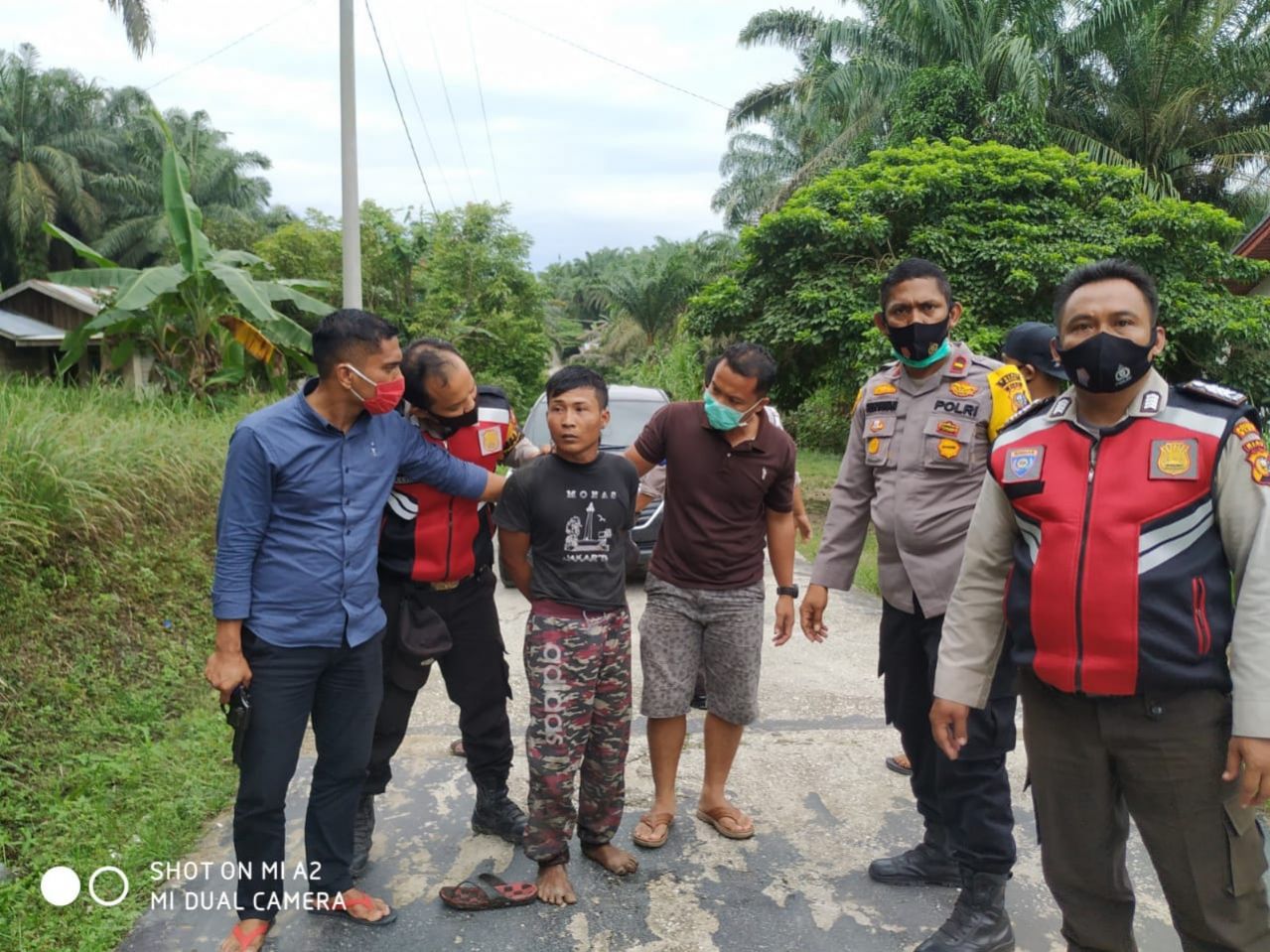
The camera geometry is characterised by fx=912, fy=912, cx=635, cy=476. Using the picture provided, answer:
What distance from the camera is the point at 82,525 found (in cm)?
489

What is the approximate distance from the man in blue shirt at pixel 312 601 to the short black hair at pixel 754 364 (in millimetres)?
1137

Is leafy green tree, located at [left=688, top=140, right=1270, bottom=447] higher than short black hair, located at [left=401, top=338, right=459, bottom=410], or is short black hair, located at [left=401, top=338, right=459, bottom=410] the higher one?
leafy green tree, located at [left=688, top=140, right=1270, bottom=447]

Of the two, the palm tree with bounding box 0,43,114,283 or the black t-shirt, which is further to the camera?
the palm tree with bounding box 0,43,114,283

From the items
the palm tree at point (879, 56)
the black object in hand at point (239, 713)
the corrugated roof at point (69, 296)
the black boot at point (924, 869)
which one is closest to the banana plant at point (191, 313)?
the black object in hand at point (239, 713)

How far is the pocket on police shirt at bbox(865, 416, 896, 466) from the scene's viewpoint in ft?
9.90

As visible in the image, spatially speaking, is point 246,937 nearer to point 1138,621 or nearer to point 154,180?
point 1138,621

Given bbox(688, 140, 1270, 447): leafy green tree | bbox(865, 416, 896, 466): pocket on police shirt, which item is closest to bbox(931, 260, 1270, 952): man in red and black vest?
bbox(865, 416, 896, 466): pocket on police shirt

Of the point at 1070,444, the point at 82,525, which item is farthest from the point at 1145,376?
the point at 82,525

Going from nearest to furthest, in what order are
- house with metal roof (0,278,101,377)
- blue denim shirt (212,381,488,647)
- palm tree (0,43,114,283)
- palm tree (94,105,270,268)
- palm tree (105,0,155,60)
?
blue denim shirt (212,381,488,647)
palm tree (105,0,155,60)
house with metal roof (0,278,101,377)
palm tree (0,43,114,283)
palm tree (94,105,270,268)

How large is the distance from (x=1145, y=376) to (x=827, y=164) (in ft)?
66.3

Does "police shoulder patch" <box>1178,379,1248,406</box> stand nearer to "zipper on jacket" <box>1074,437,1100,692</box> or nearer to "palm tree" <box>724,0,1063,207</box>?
"zipper on jacket" <box>1074,437,1100,692</box>

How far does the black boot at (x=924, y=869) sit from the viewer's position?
3.05m

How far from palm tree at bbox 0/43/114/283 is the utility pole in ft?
95.2

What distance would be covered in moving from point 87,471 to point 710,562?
3.90 metres
